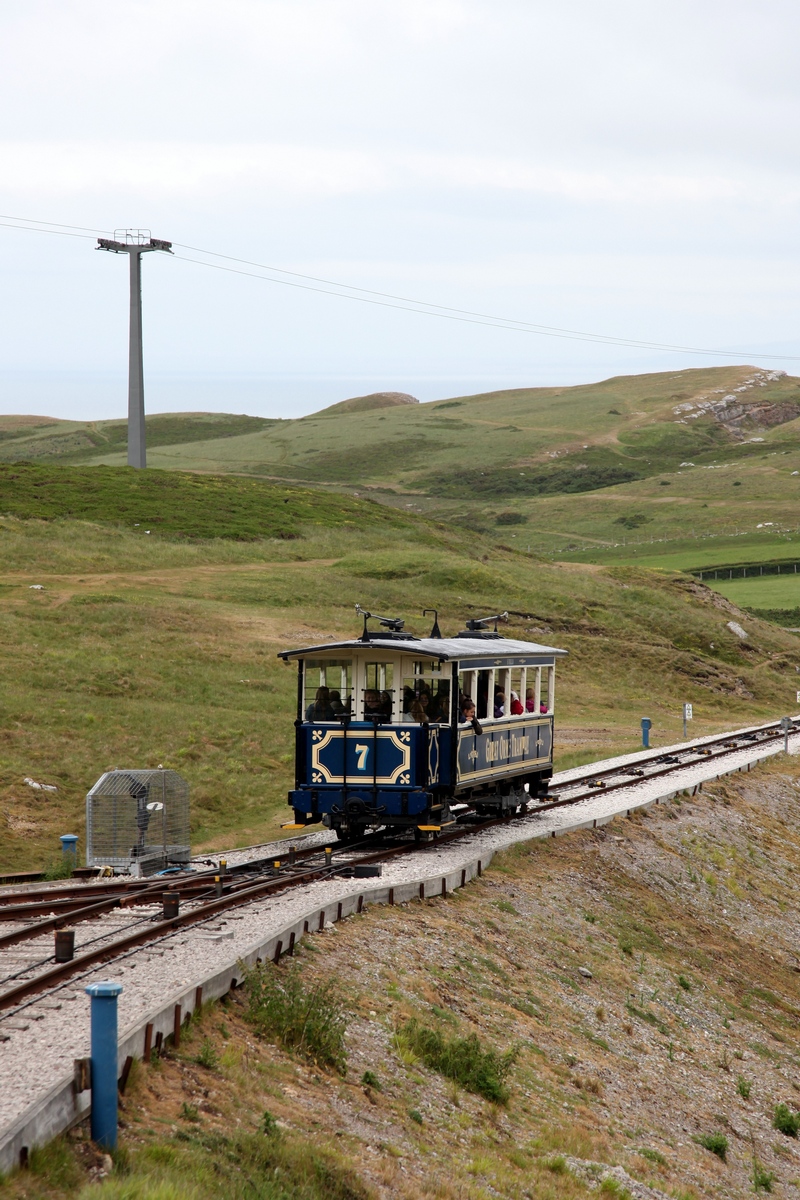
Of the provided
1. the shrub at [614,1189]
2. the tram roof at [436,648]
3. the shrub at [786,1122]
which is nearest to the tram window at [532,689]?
the tram roof at [436,648]

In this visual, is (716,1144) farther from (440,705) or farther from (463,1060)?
(440,705)

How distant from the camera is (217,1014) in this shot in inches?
448

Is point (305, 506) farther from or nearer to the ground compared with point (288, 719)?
farther from the ground

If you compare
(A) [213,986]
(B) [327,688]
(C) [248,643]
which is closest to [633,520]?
(C) [248,643]

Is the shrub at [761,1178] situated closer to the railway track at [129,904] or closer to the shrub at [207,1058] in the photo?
the shrub at [207,1058]

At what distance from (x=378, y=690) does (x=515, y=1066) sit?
8.69 meters

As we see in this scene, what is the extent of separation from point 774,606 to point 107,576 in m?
47.7

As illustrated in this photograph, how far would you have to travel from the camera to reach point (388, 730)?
795 inches

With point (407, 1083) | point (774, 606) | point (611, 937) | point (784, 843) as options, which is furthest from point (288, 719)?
point (774, 606)

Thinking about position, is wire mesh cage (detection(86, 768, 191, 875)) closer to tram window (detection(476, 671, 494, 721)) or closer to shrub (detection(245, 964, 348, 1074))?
tram window (detection(476, 671, 494, 721))

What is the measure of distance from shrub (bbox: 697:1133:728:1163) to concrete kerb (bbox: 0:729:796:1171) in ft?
16.0

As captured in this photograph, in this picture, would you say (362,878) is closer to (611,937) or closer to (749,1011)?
(611,937)

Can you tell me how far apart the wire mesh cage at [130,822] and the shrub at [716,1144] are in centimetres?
1045

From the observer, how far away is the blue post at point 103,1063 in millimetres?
8336
